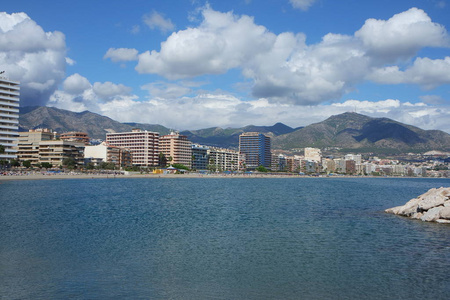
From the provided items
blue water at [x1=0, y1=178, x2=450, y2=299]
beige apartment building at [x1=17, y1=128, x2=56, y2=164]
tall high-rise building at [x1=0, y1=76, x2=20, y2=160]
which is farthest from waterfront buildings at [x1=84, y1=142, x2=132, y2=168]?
blue water at [x1=0, y1=178, x2=450, y2=299]

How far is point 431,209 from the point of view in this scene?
3494 centimetres

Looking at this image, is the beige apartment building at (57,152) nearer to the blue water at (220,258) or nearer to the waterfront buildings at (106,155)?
the waterfront buildings at (106,155)

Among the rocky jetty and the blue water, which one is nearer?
the blue water

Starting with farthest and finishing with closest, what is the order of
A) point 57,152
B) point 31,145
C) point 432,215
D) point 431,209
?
1. point 31,145
2. point 57,152
3. point 431,209
4. point 432,215

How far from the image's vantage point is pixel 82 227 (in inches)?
1121

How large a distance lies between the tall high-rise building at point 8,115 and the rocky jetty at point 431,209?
11353cm

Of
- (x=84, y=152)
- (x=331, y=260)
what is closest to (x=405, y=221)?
(x=331, y=260)

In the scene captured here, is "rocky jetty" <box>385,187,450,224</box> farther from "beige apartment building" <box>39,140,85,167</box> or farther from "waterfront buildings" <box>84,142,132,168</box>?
"waterfront buildings" <box>84,142,132,168</box>

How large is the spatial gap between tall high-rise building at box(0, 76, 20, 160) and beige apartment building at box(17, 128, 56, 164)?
188ft

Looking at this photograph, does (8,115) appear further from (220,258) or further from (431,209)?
(431,209)

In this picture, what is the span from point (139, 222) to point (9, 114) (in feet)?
346

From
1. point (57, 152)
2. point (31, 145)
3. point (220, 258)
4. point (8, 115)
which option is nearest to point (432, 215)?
point (220, 258)

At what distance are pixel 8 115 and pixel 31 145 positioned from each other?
6619cm

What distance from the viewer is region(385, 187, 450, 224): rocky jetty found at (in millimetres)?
33250
